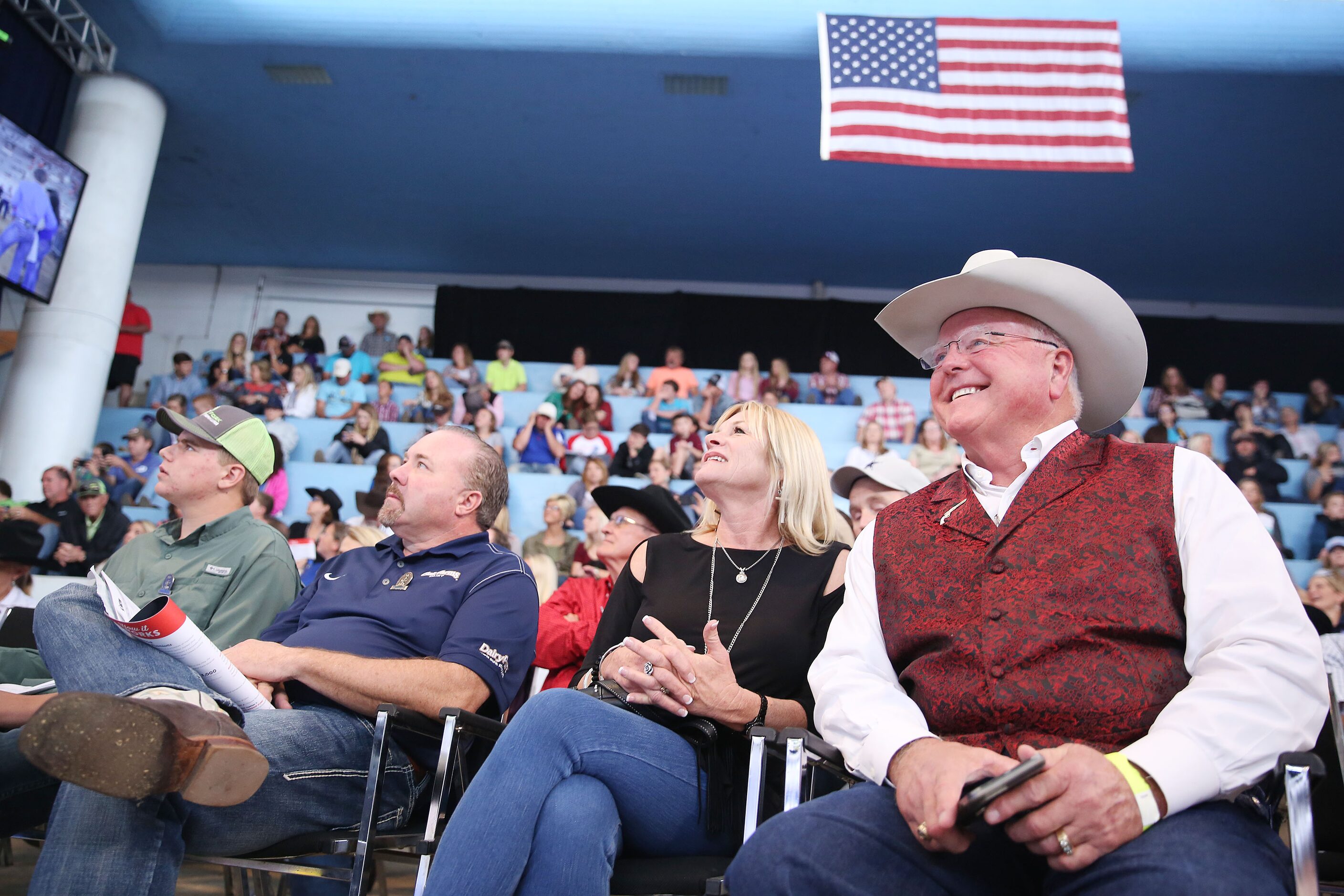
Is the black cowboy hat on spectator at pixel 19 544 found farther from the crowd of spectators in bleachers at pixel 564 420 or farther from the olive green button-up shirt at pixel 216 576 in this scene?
the crowd of spectators in bleachers at pixel 564 420

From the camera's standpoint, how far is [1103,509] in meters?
1.38

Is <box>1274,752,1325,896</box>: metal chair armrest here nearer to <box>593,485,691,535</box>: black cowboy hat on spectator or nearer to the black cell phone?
the black cell phone

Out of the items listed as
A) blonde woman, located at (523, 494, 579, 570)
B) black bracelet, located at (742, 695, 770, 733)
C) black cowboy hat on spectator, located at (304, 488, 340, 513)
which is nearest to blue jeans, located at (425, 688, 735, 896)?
black bracelet, located at (742, 695, 770, 733)

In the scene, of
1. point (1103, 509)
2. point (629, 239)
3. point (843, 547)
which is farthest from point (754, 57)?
point (1103, 509)

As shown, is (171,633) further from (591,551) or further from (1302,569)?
(1302,569)

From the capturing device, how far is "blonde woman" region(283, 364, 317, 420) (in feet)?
29.5

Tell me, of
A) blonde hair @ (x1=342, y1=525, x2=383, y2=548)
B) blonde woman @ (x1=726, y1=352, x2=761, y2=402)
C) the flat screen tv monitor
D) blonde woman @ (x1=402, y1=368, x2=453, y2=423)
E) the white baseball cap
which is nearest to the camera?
the white baseball cap

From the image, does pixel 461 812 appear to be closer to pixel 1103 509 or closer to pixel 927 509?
pixel 927 509

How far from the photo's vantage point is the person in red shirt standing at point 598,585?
2656mm

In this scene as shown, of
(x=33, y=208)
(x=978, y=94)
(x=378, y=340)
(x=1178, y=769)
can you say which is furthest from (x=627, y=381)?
(x=1178, y=769)

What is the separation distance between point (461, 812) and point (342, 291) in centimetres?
1074

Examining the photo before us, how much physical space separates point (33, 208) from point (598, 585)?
5452 mm

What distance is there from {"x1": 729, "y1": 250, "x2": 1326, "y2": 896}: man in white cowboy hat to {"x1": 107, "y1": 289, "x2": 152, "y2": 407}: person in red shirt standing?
953 cm

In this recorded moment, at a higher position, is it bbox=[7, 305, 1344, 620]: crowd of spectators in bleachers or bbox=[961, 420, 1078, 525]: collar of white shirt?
bbox=[7, 305, 1344, 620]: crowd of spectators in bleachers
